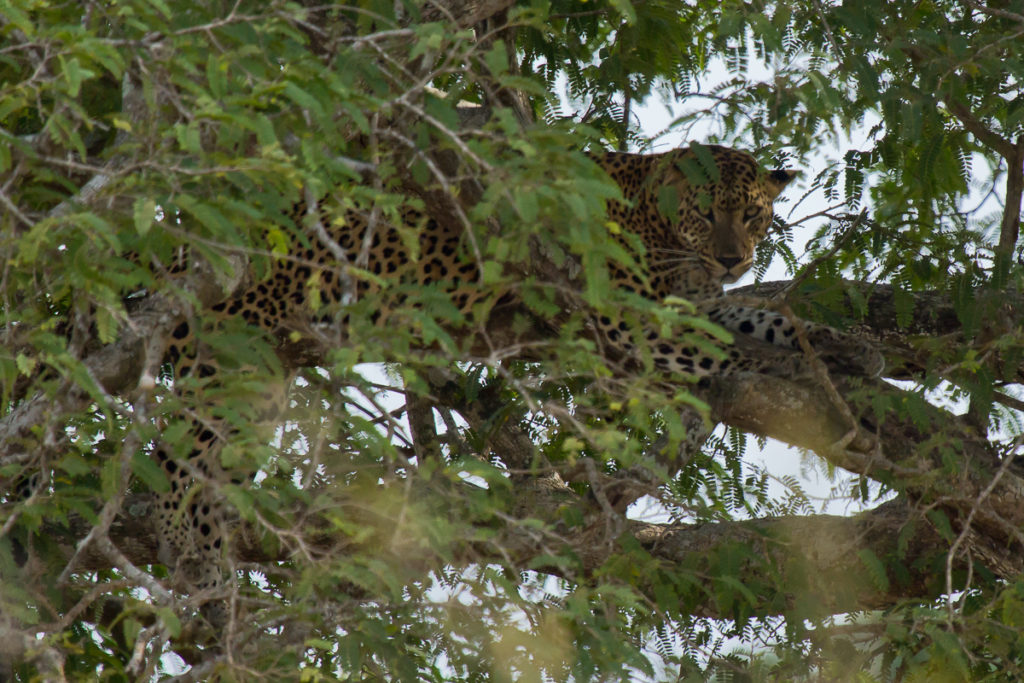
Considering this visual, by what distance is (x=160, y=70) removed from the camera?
141 inches

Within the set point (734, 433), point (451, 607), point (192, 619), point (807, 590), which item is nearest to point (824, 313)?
point (734, 433)

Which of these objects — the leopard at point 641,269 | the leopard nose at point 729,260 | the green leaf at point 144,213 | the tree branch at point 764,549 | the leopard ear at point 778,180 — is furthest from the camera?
the leopard ear at point 778,180

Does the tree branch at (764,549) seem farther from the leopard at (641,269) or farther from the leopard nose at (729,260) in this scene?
the leopard nose at (729,260)

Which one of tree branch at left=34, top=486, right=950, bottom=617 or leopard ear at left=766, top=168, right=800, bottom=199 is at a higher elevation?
leopard ear at left=766, top=168, right=800, bottom=199

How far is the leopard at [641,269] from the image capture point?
6.05 meters

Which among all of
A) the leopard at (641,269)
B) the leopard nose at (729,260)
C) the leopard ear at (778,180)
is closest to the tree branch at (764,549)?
the leopard at (641,269)

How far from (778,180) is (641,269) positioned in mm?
2389

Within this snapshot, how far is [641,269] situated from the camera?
5719mm

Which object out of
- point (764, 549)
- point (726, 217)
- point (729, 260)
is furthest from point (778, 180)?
point (764, 549)

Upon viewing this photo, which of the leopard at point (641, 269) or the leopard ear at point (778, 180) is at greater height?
the leopard ear at point (778, 180)

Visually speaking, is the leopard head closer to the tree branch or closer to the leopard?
the leopard

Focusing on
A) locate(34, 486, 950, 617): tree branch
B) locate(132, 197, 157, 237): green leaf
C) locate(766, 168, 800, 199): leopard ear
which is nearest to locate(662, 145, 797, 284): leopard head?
locate(766, 168, 800, 199): leopard ear

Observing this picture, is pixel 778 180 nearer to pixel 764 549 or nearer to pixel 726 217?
pixel 726 217

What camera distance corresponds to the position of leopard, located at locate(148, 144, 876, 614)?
605 centimetres
